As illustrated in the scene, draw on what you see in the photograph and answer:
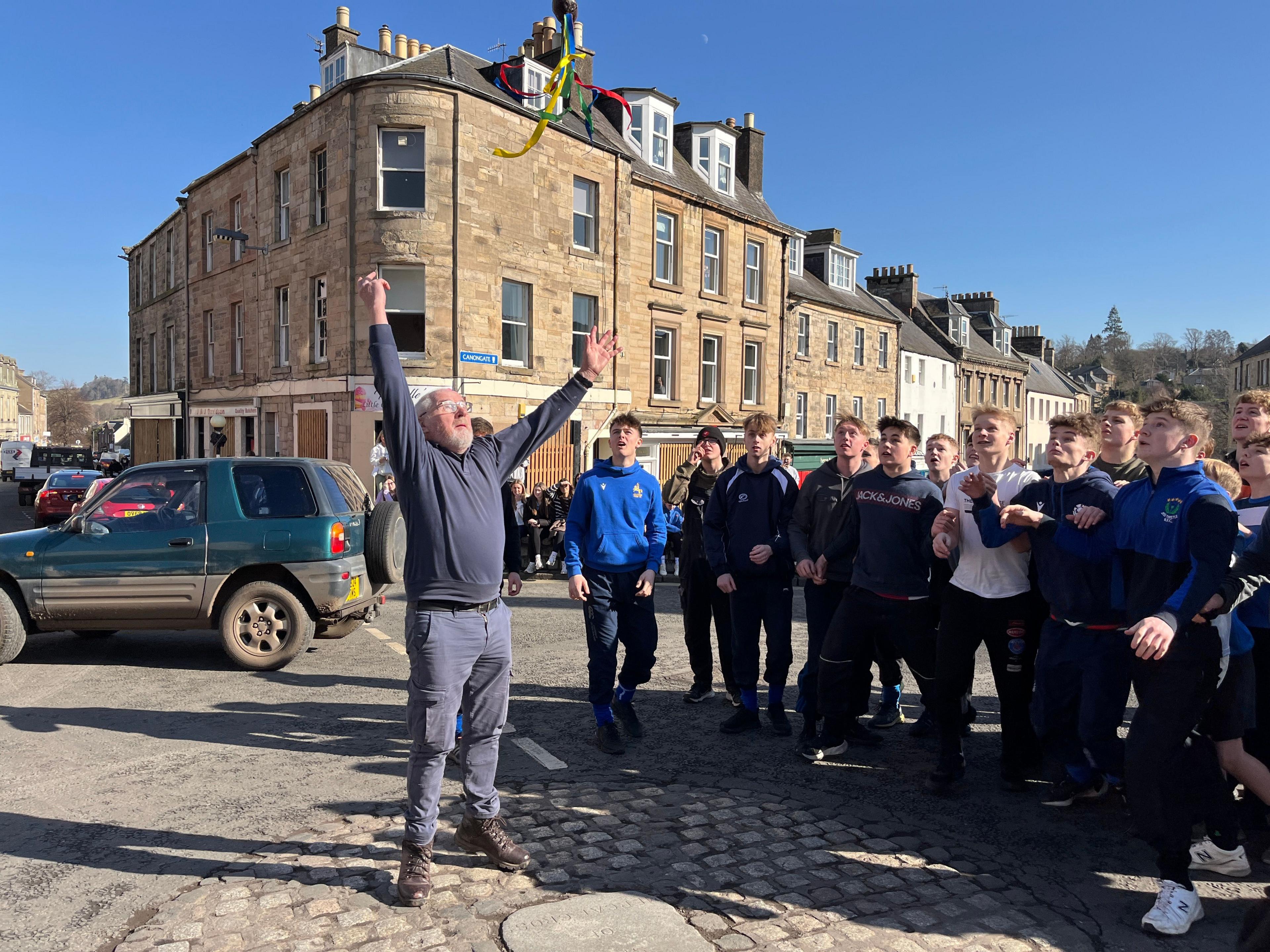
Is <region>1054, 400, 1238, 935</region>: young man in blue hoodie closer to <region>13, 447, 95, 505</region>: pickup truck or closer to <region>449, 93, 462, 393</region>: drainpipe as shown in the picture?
<region>449, 93, 462, 393</region>: drainpipe

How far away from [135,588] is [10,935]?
15.7 feet

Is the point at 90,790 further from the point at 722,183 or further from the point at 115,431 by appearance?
the point at 115,431

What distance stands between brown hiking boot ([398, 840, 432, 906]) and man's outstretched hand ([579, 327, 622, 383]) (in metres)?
2.18

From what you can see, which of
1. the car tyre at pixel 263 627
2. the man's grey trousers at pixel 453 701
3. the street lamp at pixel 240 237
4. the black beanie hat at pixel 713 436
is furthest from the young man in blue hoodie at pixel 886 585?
the street lamp at pixel 240 237

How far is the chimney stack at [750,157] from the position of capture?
30516 mm

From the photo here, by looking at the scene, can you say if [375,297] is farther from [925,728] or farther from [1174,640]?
[925,728]

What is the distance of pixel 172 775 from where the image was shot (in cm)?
509

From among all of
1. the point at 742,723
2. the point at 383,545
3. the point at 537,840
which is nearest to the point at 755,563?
the point at 742,723

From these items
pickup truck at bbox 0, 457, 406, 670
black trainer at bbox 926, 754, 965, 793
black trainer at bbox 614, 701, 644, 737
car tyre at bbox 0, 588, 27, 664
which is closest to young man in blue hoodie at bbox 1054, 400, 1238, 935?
black trainer at bbox 926, 754, 965, 793

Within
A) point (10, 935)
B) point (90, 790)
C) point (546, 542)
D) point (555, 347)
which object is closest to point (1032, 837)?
point (10, 935)

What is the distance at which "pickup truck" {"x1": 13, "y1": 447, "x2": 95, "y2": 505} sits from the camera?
33.7 meters

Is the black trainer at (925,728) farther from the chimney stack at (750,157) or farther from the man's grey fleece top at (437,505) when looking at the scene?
the chimney stack at (750,157)

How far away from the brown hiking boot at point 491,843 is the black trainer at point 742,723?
2.31 m

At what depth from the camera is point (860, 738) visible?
19.0 ft
